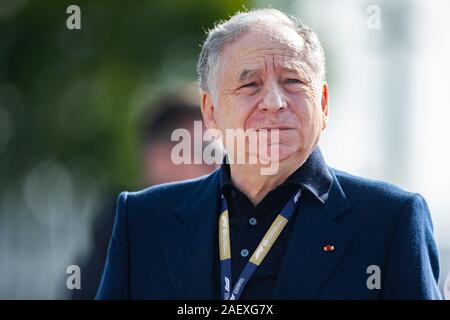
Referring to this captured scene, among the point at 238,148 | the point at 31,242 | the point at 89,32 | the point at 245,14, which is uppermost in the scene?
the point at 89,32

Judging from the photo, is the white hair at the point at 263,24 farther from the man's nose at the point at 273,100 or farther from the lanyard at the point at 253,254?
the lanyard at the point at 253,254

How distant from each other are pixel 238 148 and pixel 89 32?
4.69 m

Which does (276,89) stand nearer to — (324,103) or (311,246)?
(324,103)

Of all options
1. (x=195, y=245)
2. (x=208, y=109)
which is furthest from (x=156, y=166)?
(x=195, y=245)

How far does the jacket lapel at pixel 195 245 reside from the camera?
2902 mm

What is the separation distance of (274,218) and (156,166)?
48.7 inches

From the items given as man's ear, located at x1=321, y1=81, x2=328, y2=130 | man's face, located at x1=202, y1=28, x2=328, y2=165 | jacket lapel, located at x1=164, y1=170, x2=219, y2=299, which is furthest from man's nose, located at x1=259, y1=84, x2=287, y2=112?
jacket lapel, located at x1=164, y1=170, x2=219, y2=299

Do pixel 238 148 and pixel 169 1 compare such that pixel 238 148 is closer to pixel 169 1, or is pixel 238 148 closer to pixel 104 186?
pixel 104 186

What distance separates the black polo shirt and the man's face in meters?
0.08

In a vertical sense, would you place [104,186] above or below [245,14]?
below

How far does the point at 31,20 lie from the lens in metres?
7.71
